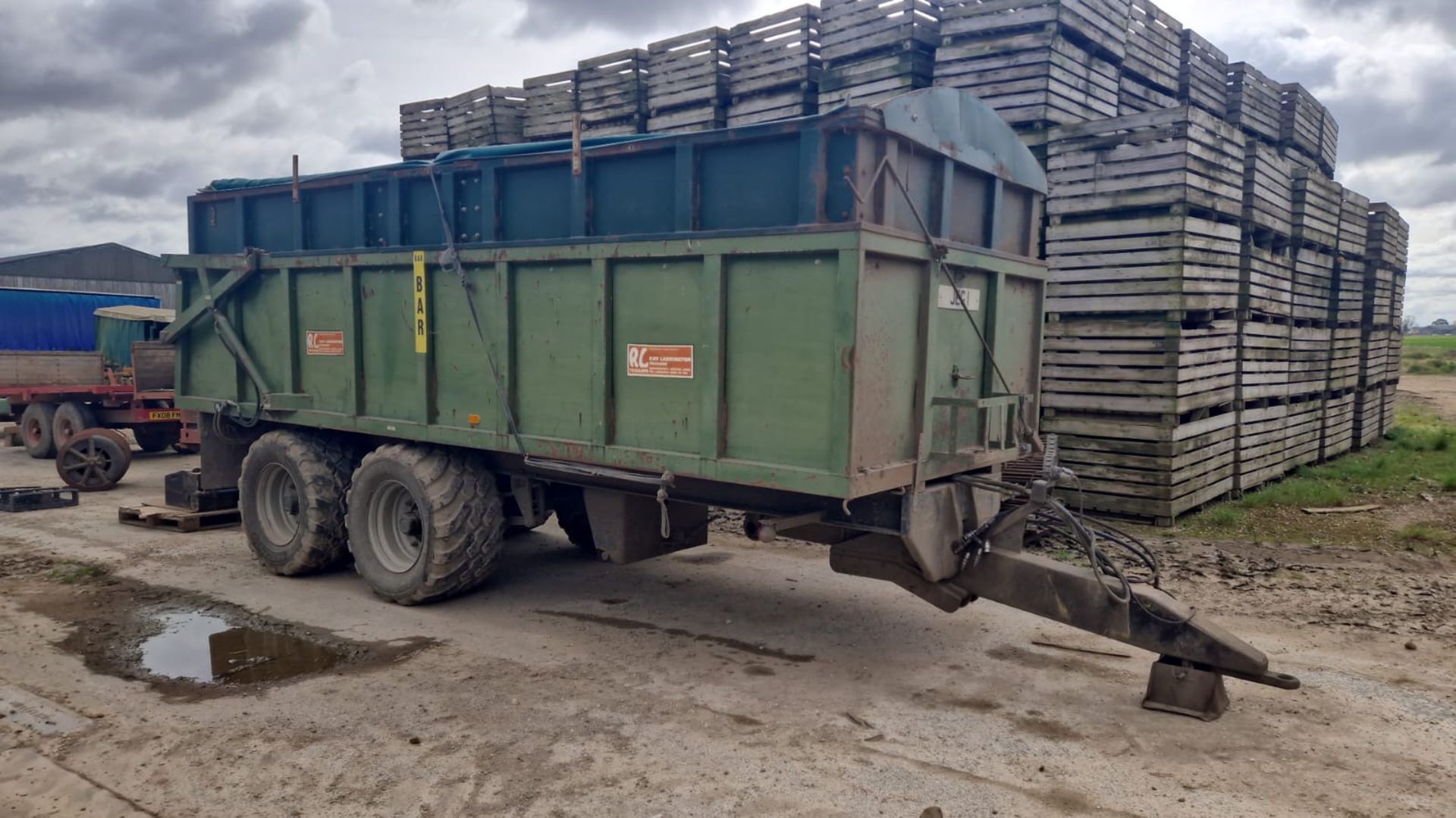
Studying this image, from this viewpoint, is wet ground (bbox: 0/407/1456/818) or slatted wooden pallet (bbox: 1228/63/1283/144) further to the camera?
slatted wooden pallet (bbox: 1228/63/1283/144)

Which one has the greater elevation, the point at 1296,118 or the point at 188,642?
the point at 1296,118

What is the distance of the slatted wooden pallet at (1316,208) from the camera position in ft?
36.1

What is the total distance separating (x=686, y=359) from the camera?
5152 mm

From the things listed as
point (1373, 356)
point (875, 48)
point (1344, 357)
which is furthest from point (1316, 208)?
point (875, 48)

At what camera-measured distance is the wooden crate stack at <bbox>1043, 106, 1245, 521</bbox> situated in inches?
332

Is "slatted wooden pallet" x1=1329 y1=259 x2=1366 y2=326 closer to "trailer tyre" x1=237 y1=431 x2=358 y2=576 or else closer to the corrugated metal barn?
"trailer tyre" x1=237 y1=431 x2=358 y2=576

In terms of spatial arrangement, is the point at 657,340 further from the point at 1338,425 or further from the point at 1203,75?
the point at 1338,425

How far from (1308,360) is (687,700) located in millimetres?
10292

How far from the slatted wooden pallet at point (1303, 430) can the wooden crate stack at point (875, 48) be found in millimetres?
6141

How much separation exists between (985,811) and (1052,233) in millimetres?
6412

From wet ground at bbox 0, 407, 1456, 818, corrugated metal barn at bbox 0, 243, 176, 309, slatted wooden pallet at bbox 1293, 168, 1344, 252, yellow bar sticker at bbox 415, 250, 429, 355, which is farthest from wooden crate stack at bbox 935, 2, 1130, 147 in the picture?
corrugated metal barn at bbox 0, 243, 176, 309

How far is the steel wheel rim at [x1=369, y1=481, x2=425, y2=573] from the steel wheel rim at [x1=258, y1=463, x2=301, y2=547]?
110 centimetres

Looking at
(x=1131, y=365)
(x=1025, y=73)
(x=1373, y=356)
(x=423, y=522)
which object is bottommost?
(x=423, y=522)

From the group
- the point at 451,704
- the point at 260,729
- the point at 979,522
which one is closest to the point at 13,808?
the point at 260,729
